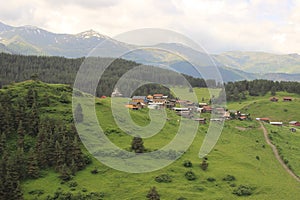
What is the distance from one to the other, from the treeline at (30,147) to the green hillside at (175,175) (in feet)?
4.57

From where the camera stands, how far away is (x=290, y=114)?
15800 centimetres

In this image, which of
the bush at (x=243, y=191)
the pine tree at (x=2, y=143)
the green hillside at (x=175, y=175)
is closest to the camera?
the green hillside at (x=175, y=175)

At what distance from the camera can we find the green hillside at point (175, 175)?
5944cm

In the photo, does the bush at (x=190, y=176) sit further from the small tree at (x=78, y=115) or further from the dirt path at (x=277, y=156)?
the small tree at (x=78, y=115)

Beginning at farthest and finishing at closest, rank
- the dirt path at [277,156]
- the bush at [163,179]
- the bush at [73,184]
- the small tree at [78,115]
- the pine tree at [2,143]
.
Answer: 1. the small tree at [78,115]
2. the dirt path at [277,156]
3. the pine tree at [2,143]
4. the bush at [163,179]
5. the bush at [73,184]

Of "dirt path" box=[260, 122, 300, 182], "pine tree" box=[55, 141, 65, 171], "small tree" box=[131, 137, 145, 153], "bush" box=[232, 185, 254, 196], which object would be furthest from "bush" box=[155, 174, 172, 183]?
"dirt path" box=[260, 122, 300, 182]

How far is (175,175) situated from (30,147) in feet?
101

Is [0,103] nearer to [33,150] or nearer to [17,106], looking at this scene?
[17,106]

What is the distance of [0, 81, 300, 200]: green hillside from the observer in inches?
2340

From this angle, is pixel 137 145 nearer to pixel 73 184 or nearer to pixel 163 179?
pixel 163 179

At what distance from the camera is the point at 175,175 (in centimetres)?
6588

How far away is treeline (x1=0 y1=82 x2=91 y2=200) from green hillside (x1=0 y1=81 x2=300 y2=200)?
139 cm

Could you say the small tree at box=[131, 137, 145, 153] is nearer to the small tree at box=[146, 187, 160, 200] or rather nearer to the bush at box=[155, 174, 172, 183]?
the bush at box=[155, 174, 172, 183]

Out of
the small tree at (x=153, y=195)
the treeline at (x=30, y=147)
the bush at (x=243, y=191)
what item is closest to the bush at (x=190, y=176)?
the bush at (x=243, y=191)
